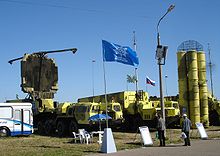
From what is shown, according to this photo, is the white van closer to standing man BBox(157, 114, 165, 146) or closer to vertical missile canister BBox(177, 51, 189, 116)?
standing man BBox(157, 114, 165, 146)

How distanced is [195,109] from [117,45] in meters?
14.2

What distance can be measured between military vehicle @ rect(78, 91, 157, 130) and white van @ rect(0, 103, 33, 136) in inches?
325

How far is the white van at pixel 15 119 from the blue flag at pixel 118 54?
10934mm

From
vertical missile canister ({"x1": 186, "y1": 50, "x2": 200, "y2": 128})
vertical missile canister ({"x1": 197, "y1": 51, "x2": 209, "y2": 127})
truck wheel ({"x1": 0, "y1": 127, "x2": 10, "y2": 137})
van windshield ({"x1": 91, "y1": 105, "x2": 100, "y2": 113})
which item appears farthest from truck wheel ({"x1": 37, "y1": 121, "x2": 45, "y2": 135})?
vertical missile canister ({"x1": 197, "y1": 51, "x2": 209, "y2": 127})

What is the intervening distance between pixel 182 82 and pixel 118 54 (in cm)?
1407

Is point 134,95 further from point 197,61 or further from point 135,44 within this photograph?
point 135,44

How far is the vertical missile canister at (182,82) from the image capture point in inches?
1241

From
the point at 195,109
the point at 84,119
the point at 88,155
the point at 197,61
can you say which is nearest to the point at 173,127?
the point at 195,109

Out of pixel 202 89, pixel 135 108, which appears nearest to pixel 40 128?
pixel 135 108

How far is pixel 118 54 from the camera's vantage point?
19141 mm

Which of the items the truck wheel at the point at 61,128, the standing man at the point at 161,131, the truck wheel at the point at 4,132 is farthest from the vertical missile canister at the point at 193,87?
the truck wheel at the point at 4,132

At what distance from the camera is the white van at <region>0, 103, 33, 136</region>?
26188 mm

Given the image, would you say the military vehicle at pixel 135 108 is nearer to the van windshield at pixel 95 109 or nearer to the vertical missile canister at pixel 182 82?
the vertical missile canister at pixel 182 82

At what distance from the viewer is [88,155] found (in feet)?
50.0
